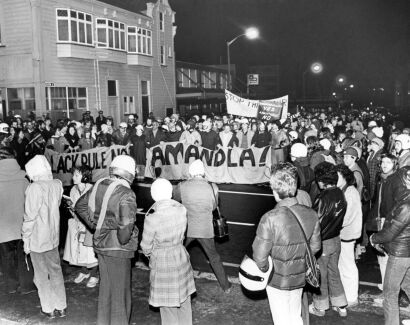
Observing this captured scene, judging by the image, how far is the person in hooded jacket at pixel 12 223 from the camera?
633 cm

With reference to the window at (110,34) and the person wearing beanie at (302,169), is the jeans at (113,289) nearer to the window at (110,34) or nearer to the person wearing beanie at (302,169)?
the person wearing beanie at (302,169)

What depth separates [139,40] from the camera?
33.5m

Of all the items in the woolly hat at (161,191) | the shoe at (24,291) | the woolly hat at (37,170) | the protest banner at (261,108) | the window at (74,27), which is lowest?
the shoe at (24,291)

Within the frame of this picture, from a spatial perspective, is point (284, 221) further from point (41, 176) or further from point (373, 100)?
point (373, 100)

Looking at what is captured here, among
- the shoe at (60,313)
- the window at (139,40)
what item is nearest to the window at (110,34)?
the window at (139,40)

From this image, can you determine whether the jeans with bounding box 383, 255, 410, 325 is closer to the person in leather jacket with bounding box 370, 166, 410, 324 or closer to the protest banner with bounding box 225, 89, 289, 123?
the person in leather jacket with bounding box 370, 166, 410, 324

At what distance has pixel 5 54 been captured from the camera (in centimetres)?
2467

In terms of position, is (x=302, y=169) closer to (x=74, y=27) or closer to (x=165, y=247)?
(x=165, y=247)

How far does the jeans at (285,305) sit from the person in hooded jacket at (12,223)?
12.6 ft

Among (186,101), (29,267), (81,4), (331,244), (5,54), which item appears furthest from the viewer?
(186,101)

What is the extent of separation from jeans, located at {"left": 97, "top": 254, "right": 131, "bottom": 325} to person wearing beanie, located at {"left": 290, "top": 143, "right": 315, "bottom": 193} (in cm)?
349

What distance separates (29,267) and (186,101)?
3620cm

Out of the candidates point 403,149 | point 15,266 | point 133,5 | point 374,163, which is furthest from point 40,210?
point 133,5

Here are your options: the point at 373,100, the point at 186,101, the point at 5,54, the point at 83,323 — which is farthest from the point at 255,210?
the point at 373,100
